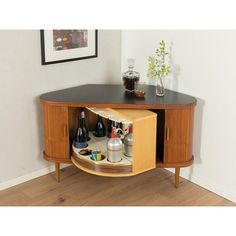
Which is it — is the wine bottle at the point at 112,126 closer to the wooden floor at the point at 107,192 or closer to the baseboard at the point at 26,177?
the wooden floor at the point at 107,192

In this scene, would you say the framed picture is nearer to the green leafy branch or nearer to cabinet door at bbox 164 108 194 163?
the green leafy branch

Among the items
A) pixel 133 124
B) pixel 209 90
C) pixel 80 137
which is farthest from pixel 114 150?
pixel 209 90

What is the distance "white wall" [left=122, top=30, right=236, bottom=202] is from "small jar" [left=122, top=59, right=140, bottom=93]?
0.80ft

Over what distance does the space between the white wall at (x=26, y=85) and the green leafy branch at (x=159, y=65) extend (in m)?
0.41

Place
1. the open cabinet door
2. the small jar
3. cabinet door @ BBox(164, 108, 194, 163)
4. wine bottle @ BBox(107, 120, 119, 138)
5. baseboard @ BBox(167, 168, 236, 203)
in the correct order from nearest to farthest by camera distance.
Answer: the open cabinet door, cabinet door @ BBox(164, 108, 194, 163), baseboard @ BBox(167, 168, 236, 203), the small jar, wine bottle @ BBox(107, 120, 119, 138)

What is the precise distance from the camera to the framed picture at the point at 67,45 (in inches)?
120

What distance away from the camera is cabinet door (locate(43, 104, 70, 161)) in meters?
2.99

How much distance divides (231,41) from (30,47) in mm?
1345

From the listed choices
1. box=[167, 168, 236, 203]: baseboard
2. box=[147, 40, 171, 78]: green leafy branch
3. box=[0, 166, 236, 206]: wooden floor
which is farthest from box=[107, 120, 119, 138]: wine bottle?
box=[167, 168, 236, 203]: baseboard

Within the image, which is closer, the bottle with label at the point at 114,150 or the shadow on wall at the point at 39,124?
the bottle with label at the point at 114,150

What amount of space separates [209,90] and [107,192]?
3.34 feet

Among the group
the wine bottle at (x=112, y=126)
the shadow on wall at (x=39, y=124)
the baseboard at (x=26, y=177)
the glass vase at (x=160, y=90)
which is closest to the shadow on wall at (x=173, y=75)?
the glass vase at (x=160, y=90)

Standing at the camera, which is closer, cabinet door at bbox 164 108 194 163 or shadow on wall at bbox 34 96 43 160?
cabinet door at bbox 164 108 194 163
